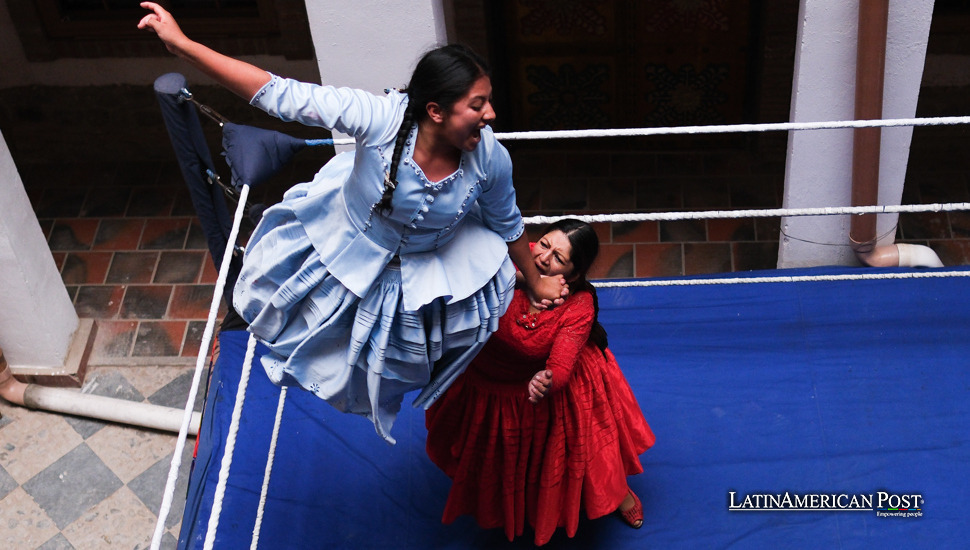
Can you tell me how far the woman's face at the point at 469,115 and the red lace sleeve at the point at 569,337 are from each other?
0.63 m

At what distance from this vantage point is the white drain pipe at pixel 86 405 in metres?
4.63

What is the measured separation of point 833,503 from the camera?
3.08 m

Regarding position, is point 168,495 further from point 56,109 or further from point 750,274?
point 56,109

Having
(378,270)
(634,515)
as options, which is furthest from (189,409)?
(634,515)

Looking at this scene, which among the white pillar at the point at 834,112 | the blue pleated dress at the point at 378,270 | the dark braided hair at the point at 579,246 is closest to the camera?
the blue pleated dress at the point at 378,270

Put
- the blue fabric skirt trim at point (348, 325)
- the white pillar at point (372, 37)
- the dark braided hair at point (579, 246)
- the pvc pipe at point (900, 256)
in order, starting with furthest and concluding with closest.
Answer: the pvc pipe at point (900, 256) < the white pillar at point (372, 37) < the dark braided hair at point (579, 246) < the blue fabric skirt trim at point (348, 325)

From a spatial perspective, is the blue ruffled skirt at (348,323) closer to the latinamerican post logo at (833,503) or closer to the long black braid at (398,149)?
the long black braid at (398,149)

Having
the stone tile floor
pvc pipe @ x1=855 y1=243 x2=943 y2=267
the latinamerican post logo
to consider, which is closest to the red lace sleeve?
the latinamerican post logo

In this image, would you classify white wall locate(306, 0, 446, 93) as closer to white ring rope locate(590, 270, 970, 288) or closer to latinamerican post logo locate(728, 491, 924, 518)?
white ring rope locate(590, 270, 970, 288)

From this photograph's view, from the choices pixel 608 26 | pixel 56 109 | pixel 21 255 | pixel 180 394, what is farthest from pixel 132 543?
pixel 608 26

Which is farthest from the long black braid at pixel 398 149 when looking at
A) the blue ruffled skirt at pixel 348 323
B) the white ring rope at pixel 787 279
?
the white ring rope at pixel 787 279

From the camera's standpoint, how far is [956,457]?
3.16 m

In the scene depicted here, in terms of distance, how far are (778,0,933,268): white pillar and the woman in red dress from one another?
60.7 inches

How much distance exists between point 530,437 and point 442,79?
1.09 meters
